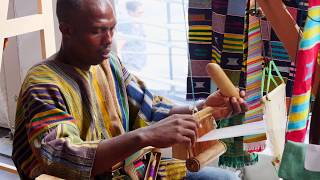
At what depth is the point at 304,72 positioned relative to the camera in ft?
3.43

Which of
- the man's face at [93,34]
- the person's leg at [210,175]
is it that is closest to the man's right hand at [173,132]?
the man's face at [93,34]

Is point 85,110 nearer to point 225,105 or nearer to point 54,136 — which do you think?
point 54,136

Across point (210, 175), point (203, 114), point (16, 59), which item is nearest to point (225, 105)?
point (203, 114)

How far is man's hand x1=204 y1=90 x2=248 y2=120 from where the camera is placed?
4.84 ft

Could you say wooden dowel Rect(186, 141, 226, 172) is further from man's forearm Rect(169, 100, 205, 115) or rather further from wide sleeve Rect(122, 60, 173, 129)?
wide sleeve Rect(122, 60, 173, 129)

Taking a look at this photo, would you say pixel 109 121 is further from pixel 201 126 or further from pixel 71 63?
pixel 201 126

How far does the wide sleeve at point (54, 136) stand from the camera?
1354 mm

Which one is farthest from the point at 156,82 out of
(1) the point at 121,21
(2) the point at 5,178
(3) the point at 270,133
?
(3) the point at 270,133

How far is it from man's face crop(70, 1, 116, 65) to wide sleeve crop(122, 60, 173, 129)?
0.22 metres

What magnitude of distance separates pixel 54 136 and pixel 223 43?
0.72 metres

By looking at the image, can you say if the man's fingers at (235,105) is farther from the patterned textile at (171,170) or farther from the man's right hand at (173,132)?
the patterned textile at (171,170)

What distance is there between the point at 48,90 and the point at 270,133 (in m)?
0.63

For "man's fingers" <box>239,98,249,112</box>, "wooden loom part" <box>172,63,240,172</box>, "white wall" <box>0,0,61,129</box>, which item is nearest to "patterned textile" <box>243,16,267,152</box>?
"man's fingers" <box>239,98,249,112</box>

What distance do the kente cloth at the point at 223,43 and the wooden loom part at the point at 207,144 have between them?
263mm
